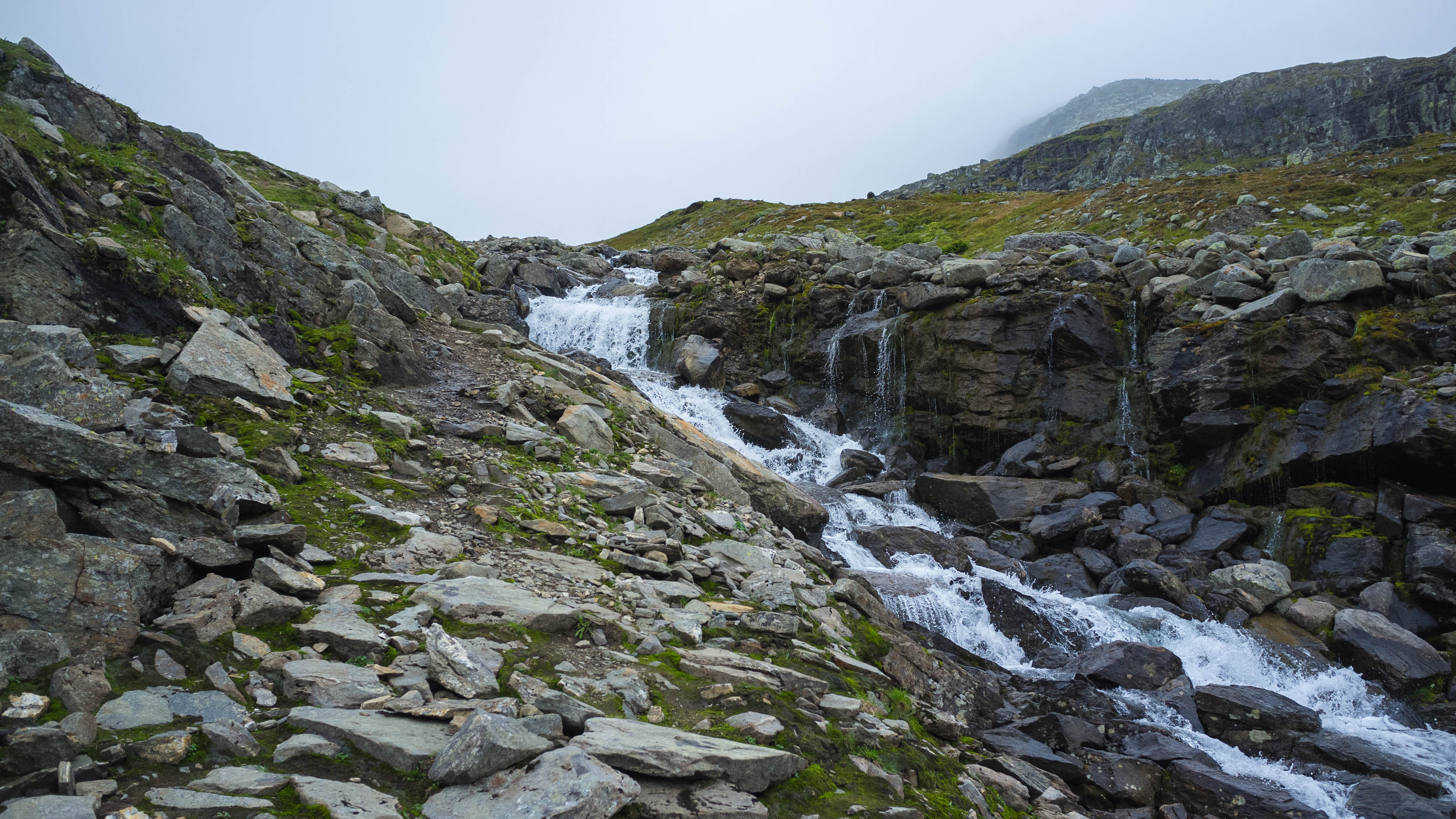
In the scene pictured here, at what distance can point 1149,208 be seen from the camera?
123ft

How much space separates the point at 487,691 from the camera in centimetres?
487

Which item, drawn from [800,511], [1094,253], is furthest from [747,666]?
[1094,253]

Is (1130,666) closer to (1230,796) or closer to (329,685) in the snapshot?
(1230,796)

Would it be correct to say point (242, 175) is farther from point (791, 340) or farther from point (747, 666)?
point (747, 666)

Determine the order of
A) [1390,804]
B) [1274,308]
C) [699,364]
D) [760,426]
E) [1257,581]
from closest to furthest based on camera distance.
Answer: [1390,804] → [1257,581] → [1274,308] → [760,426] → [699,364]

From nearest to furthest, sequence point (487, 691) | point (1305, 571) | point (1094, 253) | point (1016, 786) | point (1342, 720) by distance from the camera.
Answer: point (487, 691) < point (1016, 786) < point (1342, 720) < point (1305, 571) < point (1094, 253)

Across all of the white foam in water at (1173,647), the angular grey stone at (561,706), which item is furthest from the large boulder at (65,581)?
the white foam in water at (1173,647)

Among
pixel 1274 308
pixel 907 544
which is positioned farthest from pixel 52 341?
pixel 1274 308

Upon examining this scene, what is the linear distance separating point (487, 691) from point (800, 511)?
35.3 feet

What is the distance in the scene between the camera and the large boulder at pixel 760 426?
23.2 metres

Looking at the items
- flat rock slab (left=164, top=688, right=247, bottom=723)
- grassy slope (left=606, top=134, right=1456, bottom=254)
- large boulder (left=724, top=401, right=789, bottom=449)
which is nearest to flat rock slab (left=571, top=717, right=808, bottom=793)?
flat rock slab (left=164, top=688, right=247, bottom=723)

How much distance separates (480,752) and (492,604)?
2591 mm

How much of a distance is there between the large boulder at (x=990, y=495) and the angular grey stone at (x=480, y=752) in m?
18.2

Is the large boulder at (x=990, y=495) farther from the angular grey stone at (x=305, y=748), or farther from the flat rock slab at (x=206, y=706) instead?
the flat rock slab at (x=206, y=706)
